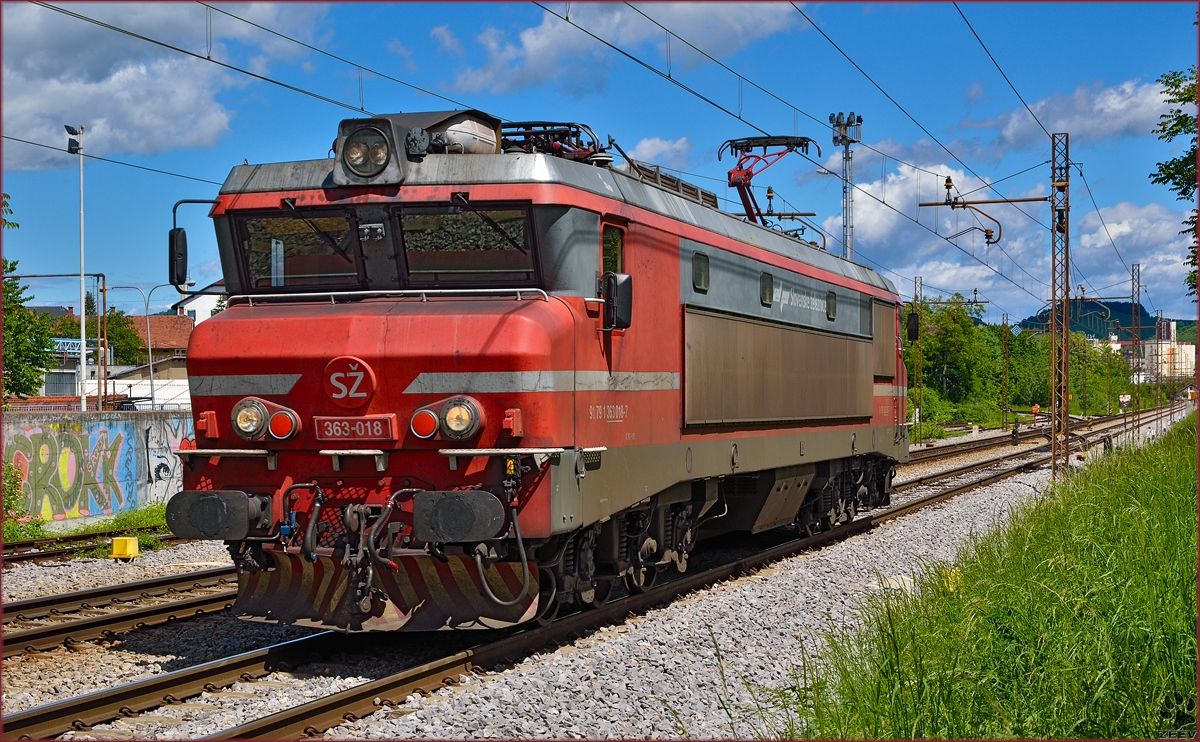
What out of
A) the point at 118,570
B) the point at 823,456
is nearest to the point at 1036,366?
the point at 823,456

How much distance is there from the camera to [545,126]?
35.2ft

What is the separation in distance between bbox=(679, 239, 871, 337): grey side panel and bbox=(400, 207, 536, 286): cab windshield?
7.77 feet

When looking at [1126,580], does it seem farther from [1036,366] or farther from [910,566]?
[1036,366]

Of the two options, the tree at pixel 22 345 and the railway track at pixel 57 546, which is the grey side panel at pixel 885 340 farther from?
the tree at pixel 22 345

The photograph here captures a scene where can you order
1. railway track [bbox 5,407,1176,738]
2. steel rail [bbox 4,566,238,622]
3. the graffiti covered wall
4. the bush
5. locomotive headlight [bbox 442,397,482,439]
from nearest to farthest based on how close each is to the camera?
railway track [bbox 5,407,1176,738] < locomotive headlight [bbox 442,397,482,439] < steel rail [bbox 4,566,238,622] < the bush < the graffiti covered wall

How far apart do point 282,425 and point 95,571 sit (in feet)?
20.6

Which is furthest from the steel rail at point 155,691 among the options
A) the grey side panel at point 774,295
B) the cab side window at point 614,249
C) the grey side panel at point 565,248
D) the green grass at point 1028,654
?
the grey side panel at point 774,295

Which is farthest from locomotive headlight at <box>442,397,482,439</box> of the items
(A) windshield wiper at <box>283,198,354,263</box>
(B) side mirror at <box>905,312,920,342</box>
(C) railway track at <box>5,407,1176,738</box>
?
(B) side mirror at <box>905,312,920,342</box>

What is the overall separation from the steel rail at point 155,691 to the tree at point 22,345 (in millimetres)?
28848

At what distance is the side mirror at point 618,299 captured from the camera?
905cm

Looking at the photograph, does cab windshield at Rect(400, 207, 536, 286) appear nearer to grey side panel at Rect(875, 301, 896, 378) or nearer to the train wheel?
the train wheel

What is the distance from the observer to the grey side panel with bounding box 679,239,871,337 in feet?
37.3

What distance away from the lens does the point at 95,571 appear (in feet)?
44.0

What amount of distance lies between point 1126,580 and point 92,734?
23.8ft
